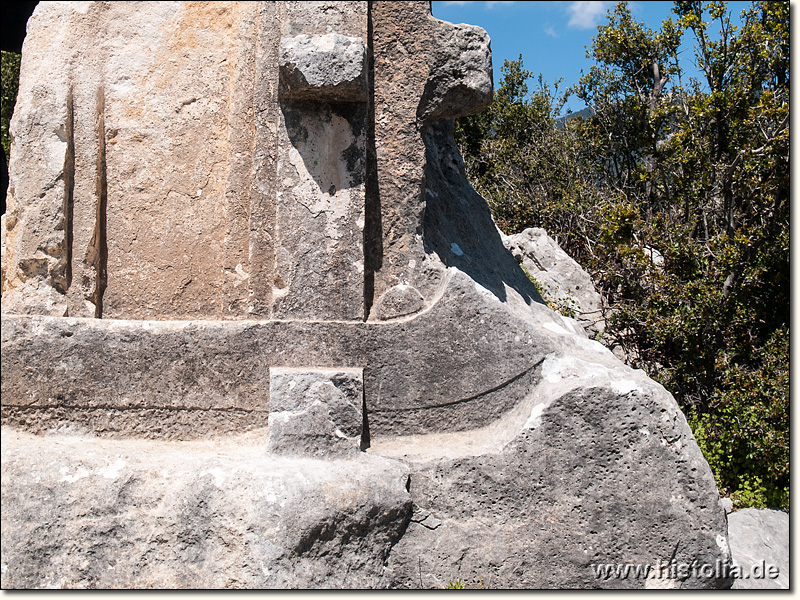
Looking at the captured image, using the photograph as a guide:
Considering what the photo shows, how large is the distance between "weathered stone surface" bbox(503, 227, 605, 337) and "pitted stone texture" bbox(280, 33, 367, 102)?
157 inches

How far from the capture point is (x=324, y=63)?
2584 millimetres

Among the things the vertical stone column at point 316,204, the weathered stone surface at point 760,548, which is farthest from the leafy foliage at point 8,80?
the weathered stone surface at point 760,548

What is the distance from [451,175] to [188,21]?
4.83ft

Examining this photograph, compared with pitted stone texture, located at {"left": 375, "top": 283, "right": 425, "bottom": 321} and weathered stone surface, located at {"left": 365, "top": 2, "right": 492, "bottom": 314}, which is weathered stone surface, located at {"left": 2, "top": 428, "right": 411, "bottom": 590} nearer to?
pitted stone texture, located at {"left": 375, "top": 283, "right": 425, "bottom": 321}

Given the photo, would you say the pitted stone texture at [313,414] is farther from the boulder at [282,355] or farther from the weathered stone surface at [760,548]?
the weathered stone surface at [760,548]

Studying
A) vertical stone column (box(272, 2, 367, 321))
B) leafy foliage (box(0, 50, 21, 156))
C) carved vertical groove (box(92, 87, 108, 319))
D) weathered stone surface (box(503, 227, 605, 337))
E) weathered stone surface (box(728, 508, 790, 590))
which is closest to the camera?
vertical stone column (box(272, 2, 367, 321))

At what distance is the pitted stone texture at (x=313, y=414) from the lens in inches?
101

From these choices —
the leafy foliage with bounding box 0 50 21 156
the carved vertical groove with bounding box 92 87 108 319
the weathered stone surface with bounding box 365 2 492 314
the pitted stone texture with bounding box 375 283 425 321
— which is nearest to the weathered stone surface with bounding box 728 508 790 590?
→ the pitted stone texture with bounding box 375 283 425 321

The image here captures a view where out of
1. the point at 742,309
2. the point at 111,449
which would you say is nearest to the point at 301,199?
the point at 111,449

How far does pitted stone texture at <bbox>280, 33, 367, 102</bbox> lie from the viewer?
8.47 ft

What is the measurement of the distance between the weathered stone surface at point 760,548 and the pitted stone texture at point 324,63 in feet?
8.80

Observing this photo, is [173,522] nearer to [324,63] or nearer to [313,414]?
[313,414]

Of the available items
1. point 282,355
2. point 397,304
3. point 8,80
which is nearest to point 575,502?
point 397,304

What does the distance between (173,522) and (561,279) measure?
4856mm
